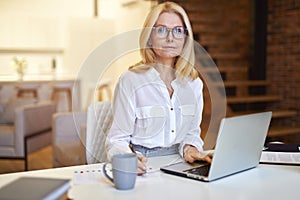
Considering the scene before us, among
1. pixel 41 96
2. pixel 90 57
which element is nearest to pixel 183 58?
pixel 90 57

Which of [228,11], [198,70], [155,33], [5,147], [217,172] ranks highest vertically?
[228,11]

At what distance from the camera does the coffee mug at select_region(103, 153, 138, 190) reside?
1039mm

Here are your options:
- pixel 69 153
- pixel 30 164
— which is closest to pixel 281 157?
pixel 69 153

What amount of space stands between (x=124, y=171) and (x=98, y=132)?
70cm

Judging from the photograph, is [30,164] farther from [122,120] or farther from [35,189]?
[35,189]

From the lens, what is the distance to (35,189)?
2.35 ft

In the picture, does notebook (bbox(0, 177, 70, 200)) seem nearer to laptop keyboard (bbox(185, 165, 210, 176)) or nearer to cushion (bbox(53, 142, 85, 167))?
laptop keyboard (bbox(185, 165, 210, 176))

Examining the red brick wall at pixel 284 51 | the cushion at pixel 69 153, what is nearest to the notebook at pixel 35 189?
the cushion at pixel 69 153

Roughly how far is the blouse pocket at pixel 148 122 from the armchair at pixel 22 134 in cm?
257

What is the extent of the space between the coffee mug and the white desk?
0.02 metres

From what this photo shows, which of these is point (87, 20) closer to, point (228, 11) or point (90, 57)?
point (228, 11)

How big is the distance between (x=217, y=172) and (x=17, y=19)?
8.50 metres

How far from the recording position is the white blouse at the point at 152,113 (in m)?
1.47

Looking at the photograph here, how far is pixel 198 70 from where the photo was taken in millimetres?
1625
